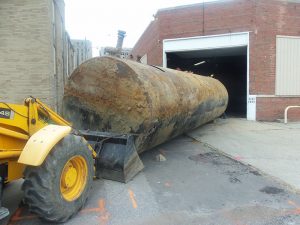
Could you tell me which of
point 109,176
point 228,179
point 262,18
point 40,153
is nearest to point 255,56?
point 262,18

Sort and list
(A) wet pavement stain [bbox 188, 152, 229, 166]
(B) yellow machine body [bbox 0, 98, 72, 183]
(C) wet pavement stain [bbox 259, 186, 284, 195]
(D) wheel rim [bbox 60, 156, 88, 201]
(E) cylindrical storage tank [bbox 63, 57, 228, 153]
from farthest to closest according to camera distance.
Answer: (A) wet pavement stain [bbox 188, 152, 229, 166] < (E) cylindrical storage tank [bbox 63, 57, 228, 153] < (C) wet pavement stain [bbox 259, 186, 284, 195] < (D) wheel rim [bbox 60, 156, 88, 201] < (B) yellow machine body [bbox 0, 98, 72, 183]

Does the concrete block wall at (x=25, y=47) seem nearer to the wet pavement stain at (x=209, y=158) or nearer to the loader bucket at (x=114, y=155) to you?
the loader bucket at (x=114, y=155)

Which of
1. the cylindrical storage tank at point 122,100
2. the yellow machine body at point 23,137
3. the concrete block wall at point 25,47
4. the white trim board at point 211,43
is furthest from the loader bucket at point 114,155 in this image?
the white trim board at point 211,43

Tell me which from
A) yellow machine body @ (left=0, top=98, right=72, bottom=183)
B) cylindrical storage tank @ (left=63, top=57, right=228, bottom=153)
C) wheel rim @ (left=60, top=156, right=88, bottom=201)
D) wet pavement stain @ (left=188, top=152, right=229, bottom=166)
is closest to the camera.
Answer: yellow machine body @ (left=0, top=98, right=72, bottom=183)

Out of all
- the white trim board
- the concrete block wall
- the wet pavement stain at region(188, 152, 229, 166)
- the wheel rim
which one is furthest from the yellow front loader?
the white trim board

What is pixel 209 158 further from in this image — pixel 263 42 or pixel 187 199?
pixel 263 42

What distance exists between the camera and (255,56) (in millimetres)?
14883

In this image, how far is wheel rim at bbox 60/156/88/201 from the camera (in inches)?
169

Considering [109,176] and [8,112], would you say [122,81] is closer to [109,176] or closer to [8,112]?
[109,176]

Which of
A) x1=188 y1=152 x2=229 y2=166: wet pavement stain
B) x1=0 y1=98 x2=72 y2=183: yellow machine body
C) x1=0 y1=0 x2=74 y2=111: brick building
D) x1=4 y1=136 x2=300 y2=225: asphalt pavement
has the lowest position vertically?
x1=4 y1=136 x2=300 y2=225: asphalt pavement

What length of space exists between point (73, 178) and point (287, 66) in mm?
13006

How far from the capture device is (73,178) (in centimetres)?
451

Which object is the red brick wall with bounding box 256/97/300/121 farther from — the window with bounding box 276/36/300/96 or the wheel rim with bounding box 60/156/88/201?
the wheel rim with bounding box 60/156/88/201

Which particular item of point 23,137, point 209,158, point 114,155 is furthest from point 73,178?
point 209,158
